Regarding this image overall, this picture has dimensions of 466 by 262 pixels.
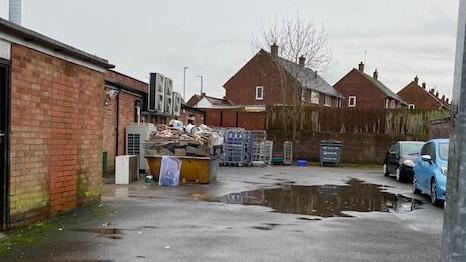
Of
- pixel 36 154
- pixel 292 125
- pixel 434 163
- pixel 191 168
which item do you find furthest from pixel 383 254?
pixel 292 125

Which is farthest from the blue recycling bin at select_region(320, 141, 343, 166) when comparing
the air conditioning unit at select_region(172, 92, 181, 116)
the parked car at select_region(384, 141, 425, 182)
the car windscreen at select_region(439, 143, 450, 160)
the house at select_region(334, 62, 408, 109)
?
the house at select_region(334, 62, 408, 109)

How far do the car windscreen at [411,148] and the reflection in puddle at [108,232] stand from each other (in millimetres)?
14003

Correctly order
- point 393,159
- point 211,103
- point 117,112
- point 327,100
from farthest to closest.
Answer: point 327,100, point 211,103, point 393,159, point 117,112

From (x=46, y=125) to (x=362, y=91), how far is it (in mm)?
61908

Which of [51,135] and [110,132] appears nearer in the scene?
[51,135]

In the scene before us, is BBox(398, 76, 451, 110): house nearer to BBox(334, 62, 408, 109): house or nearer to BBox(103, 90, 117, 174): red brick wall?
BBox(334, 62, 408, 109): house

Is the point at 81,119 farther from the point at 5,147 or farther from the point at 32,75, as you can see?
→ the point at 5,147

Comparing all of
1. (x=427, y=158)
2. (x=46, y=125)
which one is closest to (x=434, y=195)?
(x=427, y=158)

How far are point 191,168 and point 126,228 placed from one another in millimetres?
7459

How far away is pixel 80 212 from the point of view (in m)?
9.23

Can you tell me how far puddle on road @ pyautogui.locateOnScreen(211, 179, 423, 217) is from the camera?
439 inches

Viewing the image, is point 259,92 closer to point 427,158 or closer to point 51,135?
point 427,158

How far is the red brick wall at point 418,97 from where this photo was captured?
255 ft

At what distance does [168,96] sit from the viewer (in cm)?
2278
